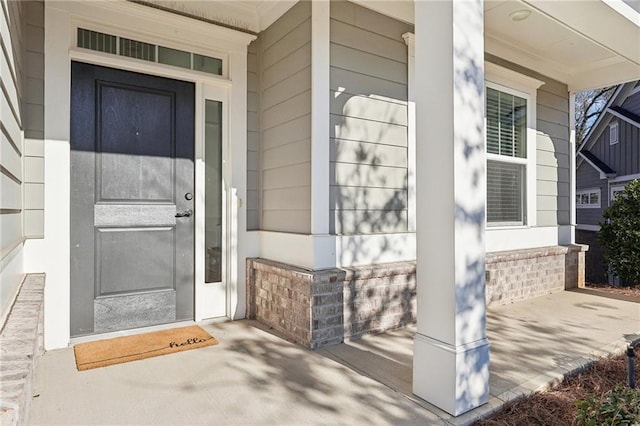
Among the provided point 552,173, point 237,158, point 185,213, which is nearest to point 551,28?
point 552,173

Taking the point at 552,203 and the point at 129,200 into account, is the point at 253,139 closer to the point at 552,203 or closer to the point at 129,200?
the point at 129,200

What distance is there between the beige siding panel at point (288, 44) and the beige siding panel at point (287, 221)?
1.31 meters

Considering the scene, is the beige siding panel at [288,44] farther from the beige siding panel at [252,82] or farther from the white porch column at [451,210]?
the white porch column at [451,210]

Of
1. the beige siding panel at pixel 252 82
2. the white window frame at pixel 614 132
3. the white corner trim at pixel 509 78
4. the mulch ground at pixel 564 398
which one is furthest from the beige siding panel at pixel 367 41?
the white window frame at pixel 614 132

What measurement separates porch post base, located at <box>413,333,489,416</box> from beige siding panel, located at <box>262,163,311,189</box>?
58.4 inches

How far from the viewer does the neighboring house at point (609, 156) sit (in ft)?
33.3

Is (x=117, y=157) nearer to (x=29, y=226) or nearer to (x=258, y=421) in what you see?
(x=29, y=226)

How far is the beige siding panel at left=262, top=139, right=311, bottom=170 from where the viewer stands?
297 cm

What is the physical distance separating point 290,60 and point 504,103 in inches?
105

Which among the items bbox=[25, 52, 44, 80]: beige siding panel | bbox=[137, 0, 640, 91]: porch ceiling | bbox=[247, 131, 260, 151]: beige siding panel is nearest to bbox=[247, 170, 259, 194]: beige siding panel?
bbox=[247, 131, 260, 151]: beige siding panel

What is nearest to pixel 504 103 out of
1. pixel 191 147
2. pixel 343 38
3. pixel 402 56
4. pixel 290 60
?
pixel 402 56

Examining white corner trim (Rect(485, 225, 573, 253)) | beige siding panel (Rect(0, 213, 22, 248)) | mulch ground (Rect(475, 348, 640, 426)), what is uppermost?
beige siding panel (Rect(0, 213, 22, 248))

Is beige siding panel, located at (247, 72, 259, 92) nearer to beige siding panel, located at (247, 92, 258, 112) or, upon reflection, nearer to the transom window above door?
beige siding panel, located at (247, 92, 258, 112)

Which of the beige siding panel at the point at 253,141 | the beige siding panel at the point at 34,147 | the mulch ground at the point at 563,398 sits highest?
the beige siding panel at the point at 253,141
